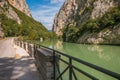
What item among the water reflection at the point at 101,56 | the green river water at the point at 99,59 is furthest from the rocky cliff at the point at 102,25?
the green river water at the point at 99,59

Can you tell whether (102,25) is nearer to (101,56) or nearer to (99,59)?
(101,56)

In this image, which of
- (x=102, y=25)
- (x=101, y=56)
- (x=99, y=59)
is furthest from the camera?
(x=102, y=25)

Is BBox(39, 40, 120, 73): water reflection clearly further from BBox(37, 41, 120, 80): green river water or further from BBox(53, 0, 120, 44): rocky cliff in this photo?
BBox(53, 0, 120, 44): rocky cliff

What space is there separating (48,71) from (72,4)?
191m

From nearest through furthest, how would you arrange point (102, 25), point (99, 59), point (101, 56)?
point (99, 59) < point (101, 56) < point (102, 25)

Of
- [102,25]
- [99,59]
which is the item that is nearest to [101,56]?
[99,59]

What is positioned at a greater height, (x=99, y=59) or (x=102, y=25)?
(x=102, y=25)

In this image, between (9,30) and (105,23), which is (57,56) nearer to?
(105,23)

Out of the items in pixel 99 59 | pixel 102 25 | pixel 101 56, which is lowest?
pixel 99 59

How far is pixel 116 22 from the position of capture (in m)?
84.3

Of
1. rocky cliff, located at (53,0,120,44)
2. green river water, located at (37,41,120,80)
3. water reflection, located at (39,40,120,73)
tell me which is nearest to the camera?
green river water, located at (37,41,120,80)

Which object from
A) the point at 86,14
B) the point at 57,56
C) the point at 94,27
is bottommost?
the point at 57,56

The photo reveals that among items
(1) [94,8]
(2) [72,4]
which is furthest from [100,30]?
(2) [72,4]

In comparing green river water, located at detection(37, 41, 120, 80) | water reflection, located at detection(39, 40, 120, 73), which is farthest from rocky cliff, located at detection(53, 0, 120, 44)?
green river water, located at detection(37, 41, 120, 80)
